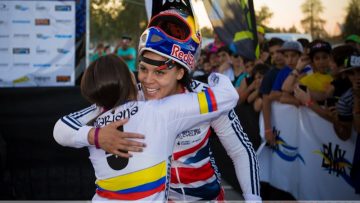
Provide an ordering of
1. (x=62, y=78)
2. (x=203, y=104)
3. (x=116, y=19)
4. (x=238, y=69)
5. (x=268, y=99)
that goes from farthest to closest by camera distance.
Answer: (x=116, y=19), (x=238, y=69), (x=62, y=78), (x=268, y=99), (x=203, y=104)

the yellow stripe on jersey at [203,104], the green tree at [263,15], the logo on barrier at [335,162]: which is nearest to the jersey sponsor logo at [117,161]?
the yellow stripe on jersey at [203,104]

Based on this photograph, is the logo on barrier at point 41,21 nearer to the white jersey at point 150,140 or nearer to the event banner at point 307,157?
the event banner at point 307,157

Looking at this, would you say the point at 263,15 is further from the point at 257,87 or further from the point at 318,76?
the point at 318,76

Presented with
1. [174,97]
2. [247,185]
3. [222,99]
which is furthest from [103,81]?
[247,185]

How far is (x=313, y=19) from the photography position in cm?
861

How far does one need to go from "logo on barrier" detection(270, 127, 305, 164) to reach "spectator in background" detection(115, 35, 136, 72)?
14.7ft

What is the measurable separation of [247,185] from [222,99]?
0.52 meters

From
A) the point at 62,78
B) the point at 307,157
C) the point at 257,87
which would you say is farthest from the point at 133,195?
the point at 62,78

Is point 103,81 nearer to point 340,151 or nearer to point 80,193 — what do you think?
point 340,151

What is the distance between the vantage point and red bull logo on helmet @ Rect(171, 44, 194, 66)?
2.56 meters

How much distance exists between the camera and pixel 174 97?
2455mm

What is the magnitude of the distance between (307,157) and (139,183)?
343 cm

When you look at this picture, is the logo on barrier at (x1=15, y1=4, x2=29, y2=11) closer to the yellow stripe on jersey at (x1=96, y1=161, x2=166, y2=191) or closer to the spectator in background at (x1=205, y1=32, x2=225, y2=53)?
the spectator in background at (x1=205, y1=32, x2=225, y2=53)

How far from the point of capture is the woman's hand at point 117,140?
2.32 meters
